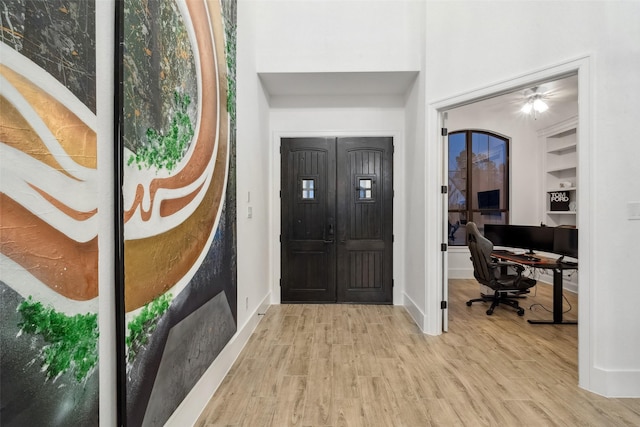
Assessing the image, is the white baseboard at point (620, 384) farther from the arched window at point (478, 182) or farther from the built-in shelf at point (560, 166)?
the arched window at point (478, 182)

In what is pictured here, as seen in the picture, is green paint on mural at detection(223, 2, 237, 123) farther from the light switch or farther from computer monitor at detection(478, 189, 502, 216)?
computer monitor at detection(478, 189, 502, 216)

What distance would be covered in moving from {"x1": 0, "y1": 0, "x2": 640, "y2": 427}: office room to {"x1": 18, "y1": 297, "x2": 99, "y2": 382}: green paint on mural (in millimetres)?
30

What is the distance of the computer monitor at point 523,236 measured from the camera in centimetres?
405

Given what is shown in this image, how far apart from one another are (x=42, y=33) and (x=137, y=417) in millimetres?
1489

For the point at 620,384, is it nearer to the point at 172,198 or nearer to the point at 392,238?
the point at 392,238

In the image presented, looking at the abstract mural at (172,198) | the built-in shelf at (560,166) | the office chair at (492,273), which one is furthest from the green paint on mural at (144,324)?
the built-in shelf at (560,166)

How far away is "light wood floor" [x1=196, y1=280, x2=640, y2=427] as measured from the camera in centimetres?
202

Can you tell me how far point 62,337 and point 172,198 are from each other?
826mm

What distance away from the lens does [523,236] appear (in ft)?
14.4

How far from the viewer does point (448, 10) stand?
10.6 ft

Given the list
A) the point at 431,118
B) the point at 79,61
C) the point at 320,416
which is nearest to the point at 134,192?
the point at 79,61

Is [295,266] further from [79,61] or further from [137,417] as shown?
[79,61]

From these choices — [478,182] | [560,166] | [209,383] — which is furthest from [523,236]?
[209,383]

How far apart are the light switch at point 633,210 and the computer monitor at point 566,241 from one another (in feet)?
4.99
